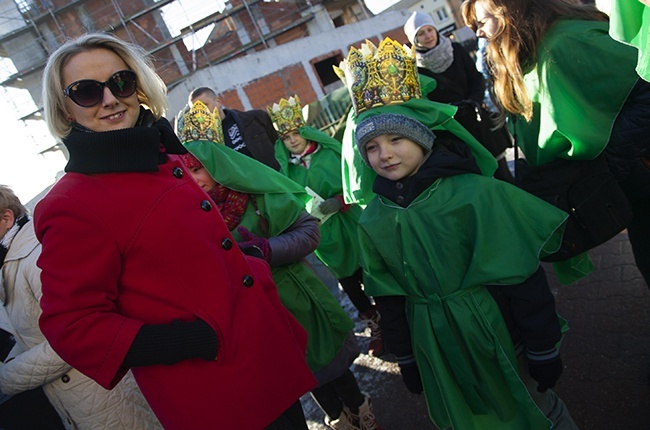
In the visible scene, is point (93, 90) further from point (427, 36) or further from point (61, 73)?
point (427, 36)

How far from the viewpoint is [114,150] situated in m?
1.52

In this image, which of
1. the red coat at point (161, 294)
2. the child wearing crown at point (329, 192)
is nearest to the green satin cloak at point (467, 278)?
the red coat at point (161, 294)

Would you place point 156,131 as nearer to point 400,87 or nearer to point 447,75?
point 400,87

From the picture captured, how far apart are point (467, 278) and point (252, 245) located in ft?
3.33

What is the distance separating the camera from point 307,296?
267 centimetres

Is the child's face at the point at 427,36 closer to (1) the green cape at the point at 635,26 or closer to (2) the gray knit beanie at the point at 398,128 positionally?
(2) the gray knit beanie at the point at 398,128

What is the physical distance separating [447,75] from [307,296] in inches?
110

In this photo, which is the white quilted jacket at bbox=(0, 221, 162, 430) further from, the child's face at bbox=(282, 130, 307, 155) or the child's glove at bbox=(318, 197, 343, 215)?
the child's face at bbox=(282, 130, 307, 155)

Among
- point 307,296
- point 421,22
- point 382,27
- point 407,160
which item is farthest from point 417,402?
point 382,27

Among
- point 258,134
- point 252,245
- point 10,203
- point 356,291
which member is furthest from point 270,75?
point 252,245

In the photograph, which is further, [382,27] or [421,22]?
[382,27]

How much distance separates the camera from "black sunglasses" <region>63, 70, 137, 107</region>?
1.55 meters

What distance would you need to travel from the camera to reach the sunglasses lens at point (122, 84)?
5.31 ft

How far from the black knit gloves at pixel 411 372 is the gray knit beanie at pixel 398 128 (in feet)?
3.35
